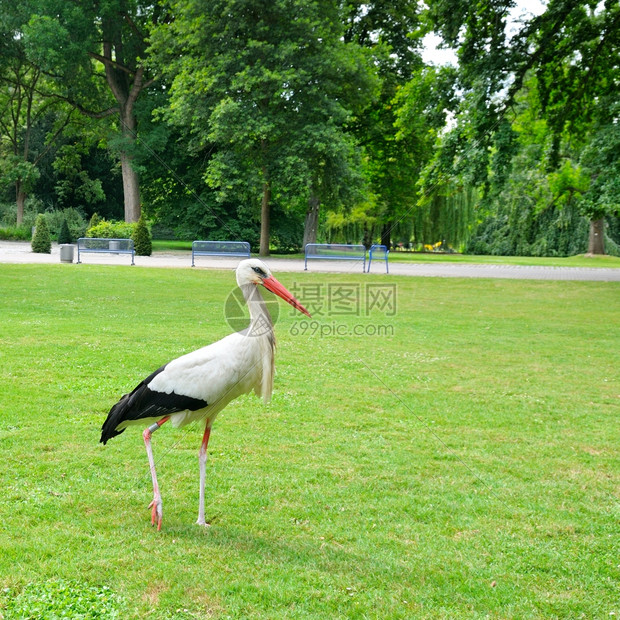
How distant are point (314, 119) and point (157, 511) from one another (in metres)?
24.6

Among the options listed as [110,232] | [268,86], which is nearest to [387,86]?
[268,86]

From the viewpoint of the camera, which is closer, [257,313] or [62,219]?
[257,313]

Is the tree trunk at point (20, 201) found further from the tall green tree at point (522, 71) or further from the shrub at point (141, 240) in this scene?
the tall green tree at point (522, 71)

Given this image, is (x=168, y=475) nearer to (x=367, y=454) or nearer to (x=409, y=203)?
(x=367, y=454)

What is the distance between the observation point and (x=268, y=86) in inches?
995

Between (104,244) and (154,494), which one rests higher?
(104,244)

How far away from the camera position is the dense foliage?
60.5 feet

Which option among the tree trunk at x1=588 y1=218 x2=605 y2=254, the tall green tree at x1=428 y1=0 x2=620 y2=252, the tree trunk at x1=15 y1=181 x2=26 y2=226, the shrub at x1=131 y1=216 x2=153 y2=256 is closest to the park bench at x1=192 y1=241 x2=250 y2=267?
the shrub at x1=131 y1=216 x2=153 y2=256

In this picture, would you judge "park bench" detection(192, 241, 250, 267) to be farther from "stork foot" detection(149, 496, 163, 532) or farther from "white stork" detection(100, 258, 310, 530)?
"stork foot" detection(149, 496, 163, 532)

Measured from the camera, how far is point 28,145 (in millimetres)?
43156

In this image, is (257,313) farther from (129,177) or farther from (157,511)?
(129,177)

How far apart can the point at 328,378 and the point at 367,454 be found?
270 cm

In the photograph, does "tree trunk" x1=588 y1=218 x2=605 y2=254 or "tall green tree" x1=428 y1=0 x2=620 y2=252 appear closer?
"tall green tree" x1=428 y1=0 x2=620 y2=252

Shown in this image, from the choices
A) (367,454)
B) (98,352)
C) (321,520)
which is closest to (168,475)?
(321,520)
